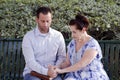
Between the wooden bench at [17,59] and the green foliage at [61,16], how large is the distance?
55 centimetres

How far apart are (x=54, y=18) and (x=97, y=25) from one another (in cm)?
81

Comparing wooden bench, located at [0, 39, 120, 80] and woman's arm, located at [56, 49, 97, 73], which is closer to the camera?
woman's arm, located at [56, 49, 97, 73]

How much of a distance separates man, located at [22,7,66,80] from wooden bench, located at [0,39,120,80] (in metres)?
0.72

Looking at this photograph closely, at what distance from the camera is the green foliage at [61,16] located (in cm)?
665

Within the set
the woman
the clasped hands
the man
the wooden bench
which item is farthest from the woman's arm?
the wooden bench

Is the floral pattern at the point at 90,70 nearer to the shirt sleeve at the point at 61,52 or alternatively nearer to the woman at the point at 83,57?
the woman at the point at 83,57

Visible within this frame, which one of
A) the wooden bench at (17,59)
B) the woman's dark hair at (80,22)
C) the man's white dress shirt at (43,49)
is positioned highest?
the woman's dark hair at (80,22)

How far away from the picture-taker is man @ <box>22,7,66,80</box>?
5.14 metres

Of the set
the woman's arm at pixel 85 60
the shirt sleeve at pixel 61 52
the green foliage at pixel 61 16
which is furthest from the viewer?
the green foliage at pixel 61 16

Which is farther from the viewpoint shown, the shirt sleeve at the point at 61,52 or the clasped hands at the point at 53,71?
the shirt sleeve at the point at 61,52

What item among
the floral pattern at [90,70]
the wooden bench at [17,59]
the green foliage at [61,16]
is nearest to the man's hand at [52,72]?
the floral pattern at [90,70]

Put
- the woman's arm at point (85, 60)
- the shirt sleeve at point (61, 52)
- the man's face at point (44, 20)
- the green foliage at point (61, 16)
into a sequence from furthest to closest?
1. the green foliage at point (61, 16)
2. the shirt sleeve at point (61, 52)
3. the man's face at point (44, 20)
4. the woman's arm at point (85, 60)

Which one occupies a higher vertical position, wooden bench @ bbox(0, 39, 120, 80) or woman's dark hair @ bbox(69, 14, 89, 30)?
woman's dark hair @ bbox(69, 14, 89, 30)

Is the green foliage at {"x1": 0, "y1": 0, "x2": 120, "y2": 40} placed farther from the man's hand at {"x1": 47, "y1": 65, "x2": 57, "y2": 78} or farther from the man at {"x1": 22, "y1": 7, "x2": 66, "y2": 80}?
the man's hand at {"x1": 47, "y1": 65, "x2": 57, "y2": 78}
